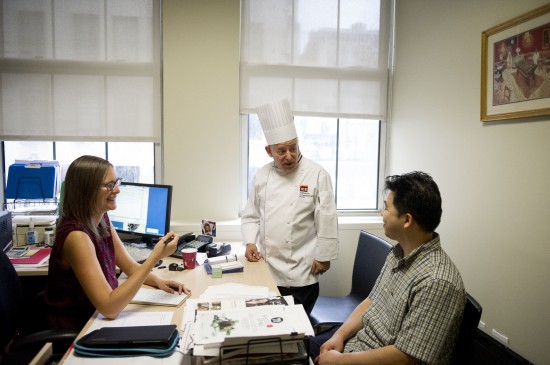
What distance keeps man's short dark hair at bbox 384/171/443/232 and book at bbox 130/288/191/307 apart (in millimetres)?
995

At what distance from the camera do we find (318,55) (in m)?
3.11

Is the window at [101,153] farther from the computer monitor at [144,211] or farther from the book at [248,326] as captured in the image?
the book at [248,326]

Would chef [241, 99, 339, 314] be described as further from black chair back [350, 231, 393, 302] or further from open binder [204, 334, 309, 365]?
open binder [204, 334, 309, 365]

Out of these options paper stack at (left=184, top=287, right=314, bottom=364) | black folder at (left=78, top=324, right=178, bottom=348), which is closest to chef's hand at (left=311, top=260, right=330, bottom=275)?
paper stack at (left=184, top=287, right=314, bottom=364)

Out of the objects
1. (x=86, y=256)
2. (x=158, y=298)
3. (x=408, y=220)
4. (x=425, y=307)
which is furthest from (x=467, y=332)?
(x=86, y=256)

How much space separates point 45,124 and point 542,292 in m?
3.49

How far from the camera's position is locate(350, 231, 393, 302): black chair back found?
2.16m

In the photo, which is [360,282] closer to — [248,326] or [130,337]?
[248,326]

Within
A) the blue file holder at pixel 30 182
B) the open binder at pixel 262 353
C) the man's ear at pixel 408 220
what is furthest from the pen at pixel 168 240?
the blue file holder at pixel 30 182

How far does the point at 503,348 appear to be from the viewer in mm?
2195

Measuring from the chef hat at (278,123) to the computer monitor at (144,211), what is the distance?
0.74m

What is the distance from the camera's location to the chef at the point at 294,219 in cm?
226

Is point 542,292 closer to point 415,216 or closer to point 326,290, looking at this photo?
point 415,216

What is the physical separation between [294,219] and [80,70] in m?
2.06
